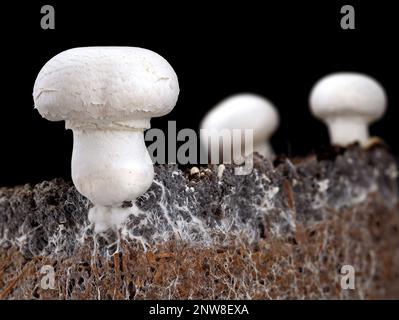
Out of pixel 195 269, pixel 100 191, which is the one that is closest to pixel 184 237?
pixel 195 269

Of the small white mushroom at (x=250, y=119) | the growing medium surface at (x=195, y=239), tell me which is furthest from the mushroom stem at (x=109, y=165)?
the small white mushroom at (x=250, y=119)

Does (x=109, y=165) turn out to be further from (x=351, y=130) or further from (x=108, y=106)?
(x=351, y=130)

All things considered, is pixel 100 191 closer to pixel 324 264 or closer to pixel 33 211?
pixel 33 211

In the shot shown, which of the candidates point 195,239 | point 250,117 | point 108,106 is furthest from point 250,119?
point 108,106

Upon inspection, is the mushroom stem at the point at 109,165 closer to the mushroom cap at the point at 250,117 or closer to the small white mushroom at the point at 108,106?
the small white mushroom at the point at 108,106

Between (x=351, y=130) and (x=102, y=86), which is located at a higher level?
(x=351, y=130)

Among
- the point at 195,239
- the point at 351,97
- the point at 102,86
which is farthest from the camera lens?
the point at 351,97

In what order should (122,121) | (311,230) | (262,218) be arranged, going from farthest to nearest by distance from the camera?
1. (311,230)
2. (262,218)
3. (122,121)
